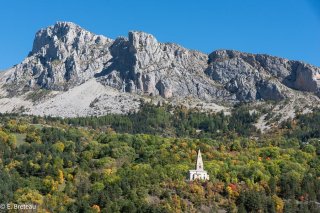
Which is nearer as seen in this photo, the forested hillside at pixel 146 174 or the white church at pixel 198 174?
the forested hillside at pixel 146 174

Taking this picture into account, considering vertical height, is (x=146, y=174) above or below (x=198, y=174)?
below

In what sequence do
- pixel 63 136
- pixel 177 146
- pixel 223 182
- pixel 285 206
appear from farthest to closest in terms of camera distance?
pixel 63 136 < pixel 177 146 < pixel 223 182 < pixel 285 206

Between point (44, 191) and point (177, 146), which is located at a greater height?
Result: point (177, 146)

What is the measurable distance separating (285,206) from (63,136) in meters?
78.3

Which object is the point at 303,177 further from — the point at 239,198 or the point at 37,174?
the point at 37,174

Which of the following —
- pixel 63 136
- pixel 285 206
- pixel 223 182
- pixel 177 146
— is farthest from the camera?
pixel 63 136

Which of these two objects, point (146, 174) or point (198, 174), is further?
point (198, 174)

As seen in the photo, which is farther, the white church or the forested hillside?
the white church

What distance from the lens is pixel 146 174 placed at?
5059 inches

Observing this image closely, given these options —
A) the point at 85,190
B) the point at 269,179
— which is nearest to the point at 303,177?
the point at 269,179

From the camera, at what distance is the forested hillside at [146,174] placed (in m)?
115

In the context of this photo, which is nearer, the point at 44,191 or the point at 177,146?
the point at 44,191

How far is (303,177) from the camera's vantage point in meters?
137

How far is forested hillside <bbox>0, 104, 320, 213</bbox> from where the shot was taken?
11456 cm
